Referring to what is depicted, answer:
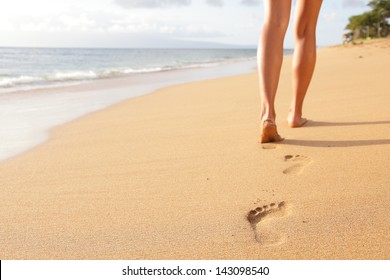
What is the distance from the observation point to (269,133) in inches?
89.6

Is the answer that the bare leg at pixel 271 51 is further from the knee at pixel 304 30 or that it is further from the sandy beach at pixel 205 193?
the knee at pixel 304 30

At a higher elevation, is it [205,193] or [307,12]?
[307,12]

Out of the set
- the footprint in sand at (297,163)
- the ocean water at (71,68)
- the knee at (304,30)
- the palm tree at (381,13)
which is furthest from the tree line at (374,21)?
the footprint in sand at (297,163)

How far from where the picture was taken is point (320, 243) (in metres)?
1.25

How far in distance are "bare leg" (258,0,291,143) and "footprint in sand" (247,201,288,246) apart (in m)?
0.82

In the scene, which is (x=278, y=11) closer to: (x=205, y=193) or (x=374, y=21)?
(x=205, y=193)

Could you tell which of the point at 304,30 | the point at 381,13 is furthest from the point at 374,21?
the point at 304,30

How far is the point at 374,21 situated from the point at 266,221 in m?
49.3

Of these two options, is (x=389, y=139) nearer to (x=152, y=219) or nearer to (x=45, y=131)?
(x=152, y=219)

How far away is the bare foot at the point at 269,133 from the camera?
2.26 m

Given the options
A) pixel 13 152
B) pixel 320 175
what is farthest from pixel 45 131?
pixel 320 175

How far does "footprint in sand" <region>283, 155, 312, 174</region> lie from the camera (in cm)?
187

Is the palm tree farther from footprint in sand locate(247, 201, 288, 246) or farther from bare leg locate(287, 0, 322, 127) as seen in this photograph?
footprint in sand locate(247, 201, 288, 246)

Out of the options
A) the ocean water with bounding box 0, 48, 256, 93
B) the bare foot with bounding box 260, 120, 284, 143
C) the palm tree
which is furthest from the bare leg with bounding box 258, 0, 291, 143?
the palm tree
